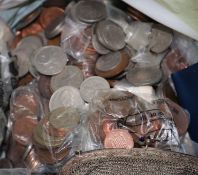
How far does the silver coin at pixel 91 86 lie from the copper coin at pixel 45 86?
12 centimetres

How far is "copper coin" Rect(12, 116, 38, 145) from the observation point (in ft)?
3.69

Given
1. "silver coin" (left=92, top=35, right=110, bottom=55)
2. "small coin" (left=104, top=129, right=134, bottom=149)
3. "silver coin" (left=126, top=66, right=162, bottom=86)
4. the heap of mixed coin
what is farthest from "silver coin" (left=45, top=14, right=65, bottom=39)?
"small coin" (left=104, top=129, right=134, bottom=149)

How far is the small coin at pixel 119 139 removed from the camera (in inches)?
34.2

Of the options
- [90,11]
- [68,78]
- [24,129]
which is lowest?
[24,129]

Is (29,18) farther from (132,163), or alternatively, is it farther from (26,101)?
(132,163)

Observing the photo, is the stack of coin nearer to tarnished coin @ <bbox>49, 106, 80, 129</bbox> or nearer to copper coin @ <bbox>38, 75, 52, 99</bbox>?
tarnished coin @ <bbox>49, 106, 80, 129</bbox>

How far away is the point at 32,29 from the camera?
4.42 ft

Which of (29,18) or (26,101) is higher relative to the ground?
(29,18)

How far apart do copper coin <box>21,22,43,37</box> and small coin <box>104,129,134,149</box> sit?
1.88 feet

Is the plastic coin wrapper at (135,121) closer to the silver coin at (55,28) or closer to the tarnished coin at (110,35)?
the tarnished coin at (110,35)

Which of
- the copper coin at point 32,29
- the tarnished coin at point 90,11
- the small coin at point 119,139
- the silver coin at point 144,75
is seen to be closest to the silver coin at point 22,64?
the copper coin at point 32,29

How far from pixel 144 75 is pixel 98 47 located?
6.5 inches

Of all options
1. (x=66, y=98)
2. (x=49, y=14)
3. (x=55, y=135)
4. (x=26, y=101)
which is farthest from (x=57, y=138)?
(x=49, y=14)

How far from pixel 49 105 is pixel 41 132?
0.13m
